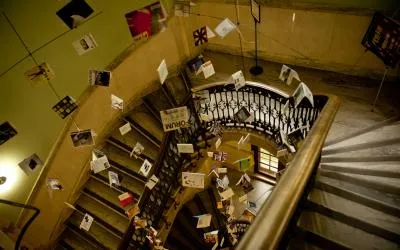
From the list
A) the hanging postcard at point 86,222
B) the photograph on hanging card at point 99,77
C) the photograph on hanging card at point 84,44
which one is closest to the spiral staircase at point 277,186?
the hanging postcard at point 86,222

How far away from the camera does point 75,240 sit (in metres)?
7.00

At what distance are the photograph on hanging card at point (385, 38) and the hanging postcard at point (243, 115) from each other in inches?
94.5

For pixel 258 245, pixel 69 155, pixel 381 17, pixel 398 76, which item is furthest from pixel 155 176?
pixel 398 76

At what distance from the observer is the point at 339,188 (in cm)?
382

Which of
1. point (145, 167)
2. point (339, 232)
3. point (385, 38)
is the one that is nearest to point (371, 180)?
point (339, 232)

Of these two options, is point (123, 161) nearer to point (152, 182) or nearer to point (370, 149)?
point (152, 182)

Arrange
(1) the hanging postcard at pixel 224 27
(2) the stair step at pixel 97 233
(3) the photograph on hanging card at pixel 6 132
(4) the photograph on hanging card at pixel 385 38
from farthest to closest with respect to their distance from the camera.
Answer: (1) the hanging postcard at pixel 224 27
(2) the stair step at pixel 97 233
(3) the photograph on hanging card at pixel 6 132
(4) the photograph on hanging card at pixel 385 38

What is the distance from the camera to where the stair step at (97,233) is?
6.69m

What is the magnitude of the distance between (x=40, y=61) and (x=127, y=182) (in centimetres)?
289

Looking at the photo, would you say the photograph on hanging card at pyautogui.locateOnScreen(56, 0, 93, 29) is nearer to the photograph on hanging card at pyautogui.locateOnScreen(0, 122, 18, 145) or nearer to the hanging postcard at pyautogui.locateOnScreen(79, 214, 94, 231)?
the photograph on hanging card at pyautogui.locateOnScreen(0, 122, 18, 145)

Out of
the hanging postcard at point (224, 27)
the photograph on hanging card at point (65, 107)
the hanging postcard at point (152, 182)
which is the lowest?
the hanging postcard at point (152, 182)

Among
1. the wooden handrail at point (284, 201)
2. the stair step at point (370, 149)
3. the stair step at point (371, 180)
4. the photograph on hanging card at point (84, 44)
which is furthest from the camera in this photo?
the photograph on hanging card at point (84, 44)

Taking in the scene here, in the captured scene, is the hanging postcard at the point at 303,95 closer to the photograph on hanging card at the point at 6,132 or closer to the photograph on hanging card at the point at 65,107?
the photograph on hanging card at the point at 65,107

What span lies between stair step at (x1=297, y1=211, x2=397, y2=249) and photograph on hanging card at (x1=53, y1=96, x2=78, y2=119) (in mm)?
4692
